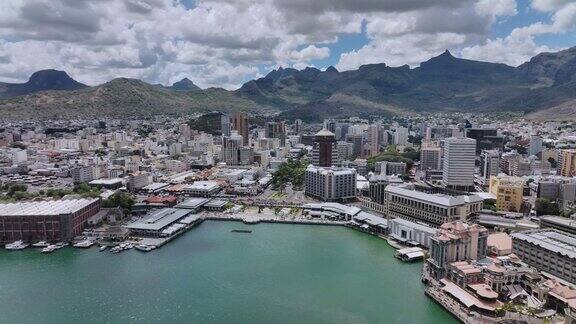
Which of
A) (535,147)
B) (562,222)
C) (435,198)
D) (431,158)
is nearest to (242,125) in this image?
(431,158)

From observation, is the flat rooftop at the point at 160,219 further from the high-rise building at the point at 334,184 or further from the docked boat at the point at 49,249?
the high-rise building at the point at 334,184

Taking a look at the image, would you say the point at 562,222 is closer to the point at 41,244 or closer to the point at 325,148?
the point at 325,148

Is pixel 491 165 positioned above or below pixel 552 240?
above

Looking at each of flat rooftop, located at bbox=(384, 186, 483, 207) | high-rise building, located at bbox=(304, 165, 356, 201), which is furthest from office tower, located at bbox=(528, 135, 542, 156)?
flat rooftop, located at bbox=(384, 186, 483, 207)

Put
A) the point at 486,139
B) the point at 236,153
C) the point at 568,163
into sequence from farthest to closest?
the point at 486,139 → the point at 236,153 → the point at 568,163

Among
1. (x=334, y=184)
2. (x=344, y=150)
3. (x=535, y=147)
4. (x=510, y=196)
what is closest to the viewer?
(x=510, y=196)

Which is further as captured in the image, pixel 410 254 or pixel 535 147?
pixel 535 147

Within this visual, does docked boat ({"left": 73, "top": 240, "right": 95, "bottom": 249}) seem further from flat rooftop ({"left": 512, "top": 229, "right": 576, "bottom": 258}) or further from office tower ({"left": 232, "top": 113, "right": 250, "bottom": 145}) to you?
office tower ({"left": 232, "top": 113, "right": 250, "bottom": 145})

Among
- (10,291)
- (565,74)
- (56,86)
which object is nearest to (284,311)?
(10,291)
